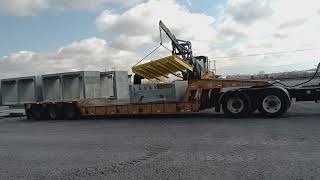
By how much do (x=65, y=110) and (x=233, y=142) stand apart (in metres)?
12.8

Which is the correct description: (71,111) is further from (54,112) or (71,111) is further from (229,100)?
(229,100)

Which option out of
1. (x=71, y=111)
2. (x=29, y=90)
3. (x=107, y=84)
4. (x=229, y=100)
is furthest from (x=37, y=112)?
(x=229, y=100)

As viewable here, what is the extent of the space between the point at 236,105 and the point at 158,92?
3.52 metres

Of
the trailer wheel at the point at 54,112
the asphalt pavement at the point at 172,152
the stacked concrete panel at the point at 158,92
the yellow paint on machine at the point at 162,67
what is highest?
the yellow paint on machine at the point at 162,67

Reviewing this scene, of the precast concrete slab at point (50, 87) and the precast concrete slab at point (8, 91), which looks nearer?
the precast concrete slab at point (50, 87)

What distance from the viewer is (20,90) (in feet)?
79.9

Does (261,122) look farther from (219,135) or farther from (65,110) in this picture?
(65,110)

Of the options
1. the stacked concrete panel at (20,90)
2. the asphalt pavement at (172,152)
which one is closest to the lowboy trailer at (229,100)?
the asphalt pavement at (172,152)

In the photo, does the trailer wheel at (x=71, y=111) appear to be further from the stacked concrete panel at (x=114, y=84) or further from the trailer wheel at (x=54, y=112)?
the stacked concrete panel at (x=114, y=84)

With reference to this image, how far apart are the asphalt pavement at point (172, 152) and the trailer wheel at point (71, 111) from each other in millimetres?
6031

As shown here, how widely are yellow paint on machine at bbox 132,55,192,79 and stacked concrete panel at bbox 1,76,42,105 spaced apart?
632cm

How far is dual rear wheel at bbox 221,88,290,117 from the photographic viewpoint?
18031mm

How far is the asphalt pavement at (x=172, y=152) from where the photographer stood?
8312 millimetres

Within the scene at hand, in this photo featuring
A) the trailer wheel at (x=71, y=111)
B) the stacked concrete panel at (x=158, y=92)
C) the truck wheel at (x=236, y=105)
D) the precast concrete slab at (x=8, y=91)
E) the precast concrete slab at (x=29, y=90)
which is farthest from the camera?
the precast concrete slab at (x=8, y=91)
